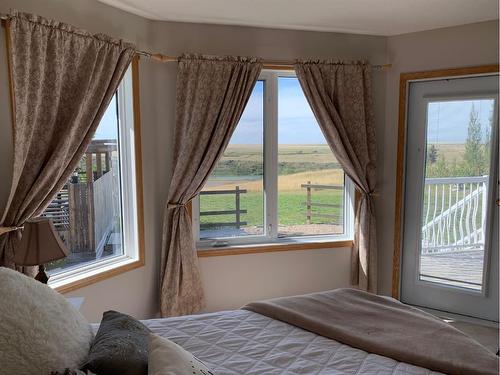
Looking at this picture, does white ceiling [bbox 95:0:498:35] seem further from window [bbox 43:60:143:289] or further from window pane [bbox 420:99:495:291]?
window pane [bbox 420:99:495:291]

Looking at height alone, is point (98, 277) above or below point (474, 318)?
above

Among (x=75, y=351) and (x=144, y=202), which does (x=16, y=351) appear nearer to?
(x=75, y=351)

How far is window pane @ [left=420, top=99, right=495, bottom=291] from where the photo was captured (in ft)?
10.7

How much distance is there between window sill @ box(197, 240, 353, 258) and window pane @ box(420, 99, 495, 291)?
73cm

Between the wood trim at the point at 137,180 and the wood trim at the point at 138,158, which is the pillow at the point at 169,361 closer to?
the wood trim at the point at 137,180

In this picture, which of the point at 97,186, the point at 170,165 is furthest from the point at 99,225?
the point at 170,165

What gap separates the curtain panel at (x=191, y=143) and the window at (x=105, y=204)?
0.87 feet

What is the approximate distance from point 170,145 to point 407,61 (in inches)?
82.7

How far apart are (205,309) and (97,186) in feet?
4.29

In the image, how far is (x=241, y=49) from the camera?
3.25 meters

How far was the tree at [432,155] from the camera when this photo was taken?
3.44 meters

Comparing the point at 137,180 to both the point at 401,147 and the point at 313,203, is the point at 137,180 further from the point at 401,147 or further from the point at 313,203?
the point at 401,147

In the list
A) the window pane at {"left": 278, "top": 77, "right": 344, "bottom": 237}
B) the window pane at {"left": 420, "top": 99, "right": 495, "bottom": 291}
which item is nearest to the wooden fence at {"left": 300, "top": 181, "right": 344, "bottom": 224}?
the window pane at {"left": 278, "top": 77, "right": 344, "bottom": 237}

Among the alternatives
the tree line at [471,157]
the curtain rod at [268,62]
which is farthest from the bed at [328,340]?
the curtain rod at [268,62]
